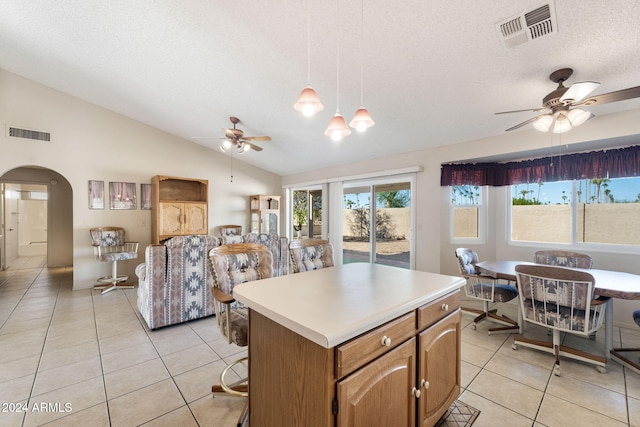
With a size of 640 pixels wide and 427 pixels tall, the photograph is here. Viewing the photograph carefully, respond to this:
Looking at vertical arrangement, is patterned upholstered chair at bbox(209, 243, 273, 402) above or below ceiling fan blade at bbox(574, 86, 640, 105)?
below

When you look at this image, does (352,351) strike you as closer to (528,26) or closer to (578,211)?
(528,26)

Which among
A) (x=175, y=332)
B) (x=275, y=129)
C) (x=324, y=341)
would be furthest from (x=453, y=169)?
(x=175, y=332)

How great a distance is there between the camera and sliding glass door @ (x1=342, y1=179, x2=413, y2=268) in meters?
4.77

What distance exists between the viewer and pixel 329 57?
8.52 ft

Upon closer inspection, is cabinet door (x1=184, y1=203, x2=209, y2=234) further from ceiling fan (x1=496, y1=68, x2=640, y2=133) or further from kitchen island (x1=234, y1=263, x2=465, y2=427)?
ceiling fan (x1=496, y1=68, x2=640, y2=133)

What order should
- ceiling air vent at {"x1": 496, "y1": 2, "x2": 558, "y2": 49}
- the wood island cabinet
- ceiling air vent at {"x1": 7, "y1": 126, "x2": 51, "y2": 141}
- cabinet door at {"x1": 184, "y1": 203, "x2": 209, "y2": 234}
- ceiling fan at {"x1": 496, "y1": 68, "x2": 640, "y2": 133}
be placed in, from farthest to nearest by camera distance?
1. cabinet door at {"x1": 184, "y1": 203, "x2": 209, "y2": 234}
2. ceiling air vent at {"x1": 7, "y1": 126, "x2": 51, "y2": 141}
3. ceiling fan at {"x1": 496, "y1": 68, "x2": 640, "y2": 133}
4. ceiling air vent at {"x1": 496, "y1": 2, "x2": 558, "y2": 49}
5. the wood island cabinet

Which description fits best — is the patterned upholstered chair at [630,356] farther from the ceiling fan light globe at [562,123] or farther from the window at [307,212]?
the window at [307,212]

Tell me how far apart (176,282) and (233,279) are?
1566 millimetres

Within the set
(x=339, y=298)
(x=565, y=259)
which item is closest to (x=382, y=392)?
(x=339, y=298)

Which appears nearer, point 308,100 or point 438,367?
point 438,367

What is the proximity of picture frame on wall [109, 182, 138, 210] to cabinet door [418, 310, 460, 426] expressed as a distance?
6149 millimetres

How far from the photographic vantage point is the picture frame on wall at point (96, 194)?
16.5 ft

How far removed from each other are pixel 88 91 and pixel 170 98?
1.67 m

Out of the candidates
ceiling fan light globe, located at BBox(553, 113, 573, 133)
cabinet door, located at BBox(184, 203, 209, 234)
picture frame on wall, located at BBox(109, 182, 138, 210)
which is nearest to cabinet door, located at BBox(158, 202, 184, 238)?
cabinet door, located at BBox(184, 203, 209, 234)
